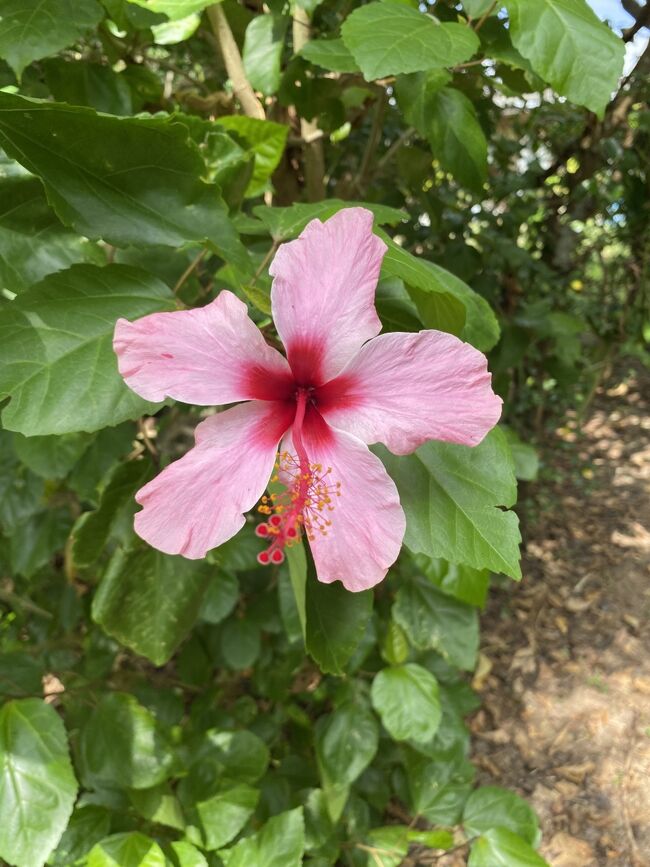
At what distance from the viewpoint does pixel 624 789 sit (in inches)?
84.0

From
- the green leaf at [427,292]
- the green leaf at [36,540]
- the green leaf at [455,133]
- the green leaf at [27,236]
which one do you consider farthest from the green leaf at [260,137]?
the green leaf at [36,540]

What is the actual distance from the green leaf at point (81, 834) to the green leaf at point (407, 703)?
578 millimetres

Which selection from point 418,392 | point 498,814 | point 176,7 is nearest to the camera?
point 418,392

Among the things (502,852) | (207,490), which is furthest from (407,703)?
(207,490)

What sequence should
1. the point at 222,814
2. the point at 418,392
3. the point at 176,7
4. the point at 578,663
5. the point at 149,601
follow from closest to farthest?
1. the point at 418,392
2. the point at 176,7
3. the point at 149,601
4. the point at 222,814
5. the point at 578,663

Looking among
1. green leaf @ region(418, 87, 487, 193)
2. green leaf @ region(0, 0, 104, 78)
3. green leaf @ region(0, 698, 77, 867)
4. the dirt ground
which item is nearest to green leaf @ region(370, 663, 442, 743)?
green leaf @ region(0, 698, 77, 867)

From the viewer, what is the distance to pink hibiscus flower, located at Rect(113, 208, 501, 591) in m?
0.61

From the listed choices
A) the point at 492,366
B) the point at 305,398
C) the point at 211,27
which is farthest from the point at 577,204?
the point at 305,398

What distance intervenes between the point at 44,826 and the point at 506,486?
82cm

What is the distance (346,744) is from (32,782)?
71cm

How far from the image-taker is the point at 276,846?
3.91 feet

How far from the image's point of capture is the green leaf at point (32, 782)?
37.8 inches

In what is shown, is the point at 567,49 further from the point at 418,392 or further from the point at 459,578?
the point at 459,578

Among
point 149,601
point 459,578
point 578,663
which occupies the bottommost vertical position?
point 578,663
